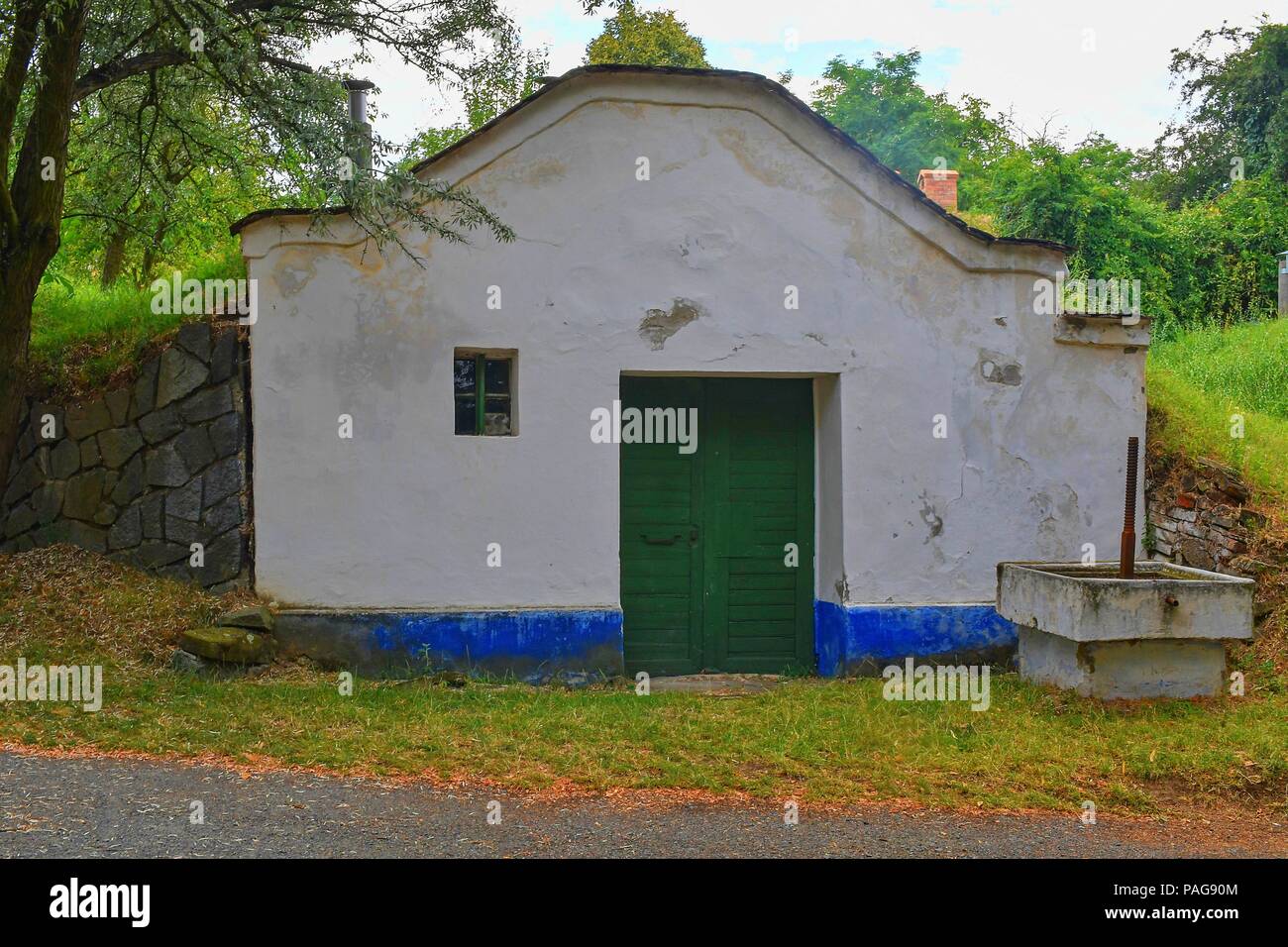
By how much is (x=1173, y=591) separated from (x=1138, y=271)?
1172cm

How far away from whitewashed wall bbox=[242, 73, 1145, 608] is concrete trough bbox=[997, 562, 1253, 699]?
1.64 meters

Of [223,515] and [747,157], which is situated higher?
[747,157]

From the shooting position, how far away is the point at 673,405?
391 inches

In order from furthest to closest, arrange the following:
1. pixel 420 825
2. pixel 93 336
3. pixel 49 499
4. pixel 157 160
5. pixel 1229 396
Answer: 1. pixel 1229 396
2. pixel 157 160
3. pixel 93 336
4. pixel 49 499
5. pixel 420 825

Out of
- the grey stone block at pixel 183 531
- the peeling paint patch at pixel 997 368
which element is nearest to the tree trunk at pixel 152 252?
the grey stone block at pixel 183 531

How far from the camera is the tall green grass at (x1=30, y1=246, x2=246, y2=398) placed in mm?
9750

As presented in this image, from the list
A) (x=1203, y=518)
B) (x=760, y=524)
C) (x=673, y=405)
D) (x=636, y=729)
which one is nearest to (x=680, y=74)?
(x=673, y=405)

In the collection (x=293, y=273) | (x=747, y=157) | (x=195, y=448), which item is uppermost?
(x=747, y=157)

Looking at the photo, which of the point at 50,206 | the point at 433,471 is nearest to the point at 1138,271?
the point at 433,471

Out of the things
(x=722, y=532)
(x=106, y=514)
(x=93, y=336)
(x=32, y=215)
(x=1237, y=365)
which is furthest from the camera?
(x=1237, y=365)

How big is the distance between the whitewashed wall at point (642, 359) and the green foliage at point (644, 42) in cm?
2020

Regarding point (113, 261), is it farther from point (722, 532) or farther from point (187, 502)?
point (722, 532)

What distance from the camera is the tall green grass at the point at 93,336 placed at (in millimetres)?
9750

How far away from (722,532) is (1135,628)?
11.4ft
